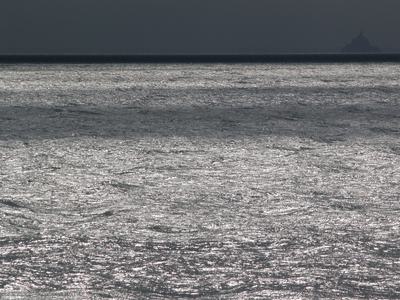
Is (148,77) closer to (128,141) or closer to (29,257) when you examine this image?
(128,141)

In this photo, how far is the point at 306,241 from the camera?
103 centimetres

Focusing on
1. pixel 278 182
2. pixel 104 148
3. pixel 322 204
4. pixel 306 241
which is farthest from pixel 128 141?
pixel 306 241

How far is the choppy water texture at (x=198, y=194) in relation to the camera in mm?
894

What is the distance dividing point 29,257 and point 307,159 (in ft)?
2.38

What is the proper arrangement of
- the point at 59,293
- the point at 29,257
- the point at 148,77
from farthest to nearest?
the point at 148,77 < the point at 29,257 < the point at 59,293

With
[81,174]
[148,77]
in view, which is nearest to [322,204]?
[81,174]

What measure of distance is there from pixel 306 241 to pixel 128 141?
0.76 m

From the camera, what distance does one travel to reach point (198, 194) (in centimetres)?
128

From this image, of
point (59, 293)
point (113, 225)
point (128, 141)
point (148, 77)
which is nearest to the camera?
point (59, 293)

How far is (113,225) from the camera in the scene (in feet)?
3.59

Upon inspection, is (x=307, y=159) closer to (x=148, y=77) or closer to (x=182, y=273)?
(x=182, y=273)

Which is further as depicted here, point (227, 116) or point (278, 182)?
point (227, 116)

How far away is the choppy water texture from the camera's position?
894mm

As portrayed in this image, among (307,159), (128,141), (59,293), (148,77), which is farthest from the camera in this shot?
(148,77)
